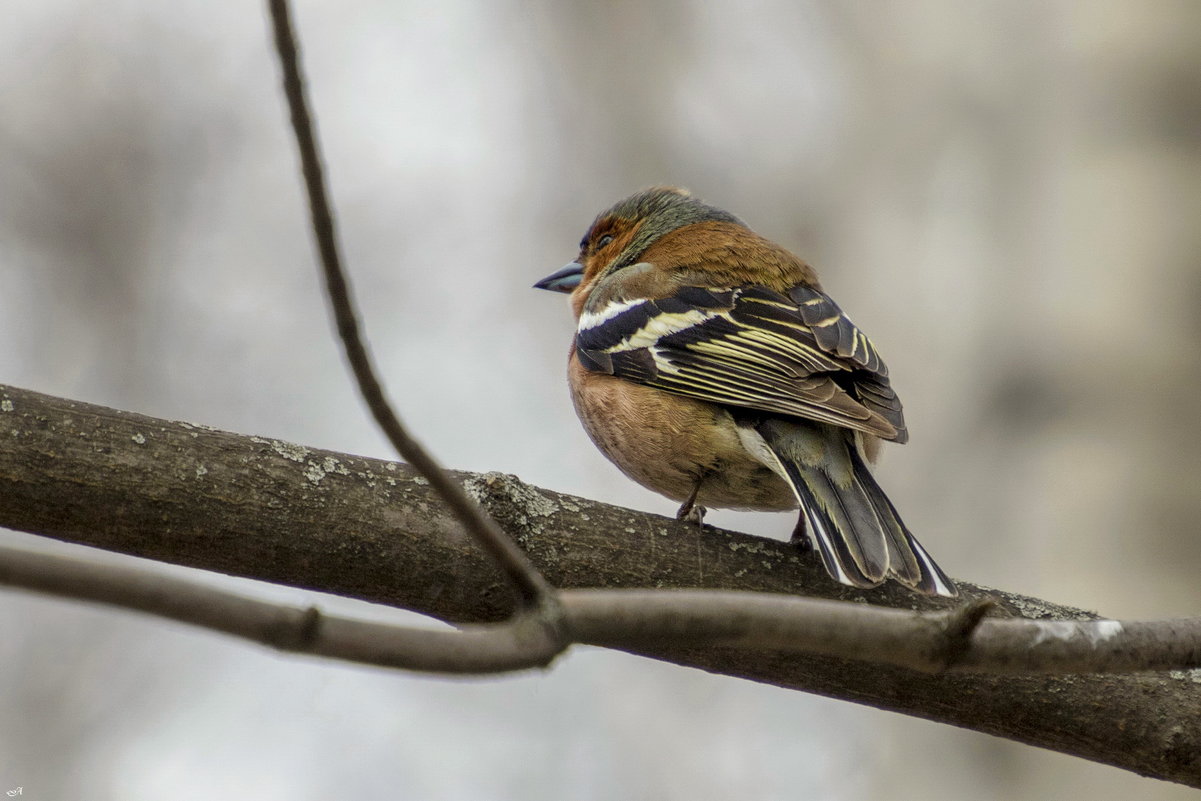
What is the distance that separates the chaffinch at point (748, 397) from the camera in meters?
3.73

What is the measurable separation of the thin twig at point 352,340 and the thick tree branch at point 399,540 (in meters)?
1.14

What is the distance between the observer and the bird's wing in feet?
13.1

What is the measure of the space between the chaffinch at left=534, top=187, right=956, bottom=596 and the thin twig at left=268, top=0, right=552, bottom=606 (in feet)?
5.78

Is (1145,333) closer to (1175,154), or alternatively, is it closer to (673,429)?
(1175,154)

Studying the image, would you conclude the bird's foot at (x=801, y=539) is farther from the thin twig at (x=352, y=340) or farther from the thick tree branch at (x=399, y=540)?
the thin twig at (x=352, y=340)

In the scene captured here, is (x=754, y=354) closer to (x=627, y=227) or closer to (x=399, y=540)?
(x=399, y=540)

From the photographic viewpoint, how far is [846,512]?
370 cm

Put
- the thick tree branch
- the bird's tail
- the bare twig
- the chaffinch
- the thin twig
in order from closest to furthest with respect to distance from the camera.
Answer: the bare twig → the thin twig → the thick tree branch → the bird's tail → the chaffinch

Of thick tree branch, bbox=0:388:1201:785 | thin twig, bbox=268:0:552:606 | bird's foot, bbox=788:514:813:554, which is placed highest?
thin twig, bbox=268:0:552:606

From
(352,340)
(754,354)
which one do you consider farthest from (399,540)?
A: (754,354)

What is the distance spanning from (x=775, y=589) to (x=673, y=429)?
0.88 meters

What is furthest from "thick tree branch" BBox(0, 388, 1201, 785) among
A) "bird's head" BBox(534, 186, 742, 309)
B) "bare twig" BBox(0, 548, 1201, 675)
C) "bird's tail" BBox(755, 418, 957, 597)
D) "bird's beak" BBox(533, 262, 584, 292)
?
"bird's beak" BBox(533, 262, 584, 292)

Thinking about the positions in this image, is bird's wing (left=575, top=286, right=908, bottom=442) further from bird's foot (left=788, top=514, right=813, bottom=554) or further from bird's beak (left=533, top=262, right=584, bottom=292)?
bird's beak (left=533, top=262, right=584, bottom=292)

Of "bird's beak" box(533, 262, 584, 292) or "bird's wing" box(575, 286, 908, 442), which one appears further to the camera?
"bird's beak" box(533, 262, 584, 292)
